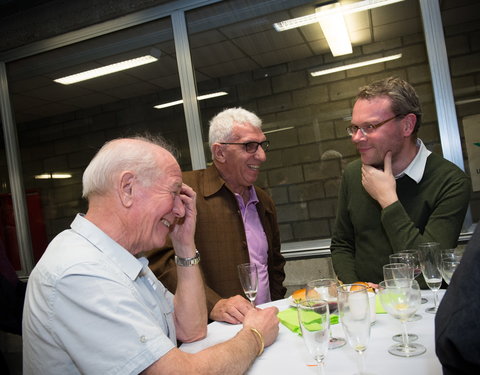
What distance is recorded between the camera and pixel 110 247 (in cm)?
112

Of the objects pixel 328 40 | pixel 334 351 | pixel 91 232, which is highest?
pixel 328 40

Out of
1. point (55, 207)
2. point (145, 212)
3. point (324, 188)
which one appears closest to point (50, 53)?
point (55, 207)

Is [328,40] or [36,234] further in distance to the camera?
[36,234]

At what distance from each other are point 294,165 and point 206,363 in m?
3.51

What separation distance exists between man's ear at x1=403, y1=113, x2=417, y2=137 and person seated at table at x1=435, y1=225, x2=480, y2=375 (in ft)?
4.90

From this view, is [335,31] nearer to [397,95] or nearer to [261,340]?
[397,95]

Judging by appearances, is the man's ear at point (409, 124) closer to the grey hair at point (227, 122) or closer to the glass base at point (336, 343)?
the grey hair at point (227, 122)

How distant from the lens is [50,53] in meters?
3.96

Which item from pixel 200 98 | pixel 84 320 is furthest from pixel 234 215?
pixel 200 98

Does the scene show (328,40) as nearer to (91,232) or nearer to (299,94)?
(299,94)

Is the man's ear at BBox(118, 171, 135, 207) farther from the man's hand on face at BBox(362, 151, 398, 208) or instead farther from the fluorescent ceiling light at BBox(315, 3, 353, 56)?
the fluorescent ceiling light at BBox(315, 3, 353, 56)

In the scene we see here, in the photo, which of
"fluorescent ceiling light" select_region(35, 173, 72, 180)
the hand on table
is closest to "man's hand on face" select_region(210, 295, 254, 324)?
the hand on table

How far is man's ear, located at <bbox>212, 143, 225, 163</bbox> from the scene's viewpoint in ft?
7.35

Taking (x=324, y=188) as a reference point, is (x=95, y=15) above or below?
above
